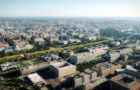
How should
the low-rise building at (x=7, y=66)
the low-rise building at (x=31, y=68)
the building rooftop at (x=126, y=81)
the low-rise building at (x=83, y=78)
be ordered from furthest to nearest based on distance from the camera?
the low-rise building at (x=7, y=66) < the low-rise building at (x=31, y=68) < the low-rise building at (x=83, y=78) < the building rooftop at (x=126, y=81)

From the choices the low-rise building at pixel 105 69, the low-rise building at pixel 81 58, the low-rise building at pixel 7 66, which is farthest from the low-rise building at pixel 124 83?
the low-rise building at pixel 7 66

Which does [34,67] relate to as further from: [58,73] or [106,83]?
[106,83]

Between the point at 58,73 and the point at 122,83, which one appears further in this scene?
the point at 58,73

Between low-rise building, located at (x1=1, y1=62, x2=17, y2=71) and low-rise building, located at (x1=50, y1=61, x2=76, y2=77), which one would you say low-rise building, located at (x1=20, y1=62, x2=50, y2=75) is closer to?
low-rise building, located at (x1=50, y1=61, x2=76, y2=77)

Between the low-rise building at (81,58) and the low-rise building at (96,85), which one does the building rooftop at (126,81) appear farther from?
the low-rise building at (81,58)

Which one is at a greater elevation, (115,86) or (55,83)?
(115,86)

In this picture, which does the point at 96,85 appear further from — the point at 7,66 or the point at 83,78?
the point at 7,66

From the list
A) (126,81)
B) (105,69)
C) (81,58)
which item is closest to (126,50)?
(81,58)

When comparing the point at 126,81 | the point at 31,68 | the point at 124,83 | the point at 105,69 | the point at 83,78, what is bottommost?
the point at 31,68

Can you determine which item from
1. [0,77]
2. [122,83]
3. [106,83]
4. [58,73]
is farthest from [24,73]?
[122,83]

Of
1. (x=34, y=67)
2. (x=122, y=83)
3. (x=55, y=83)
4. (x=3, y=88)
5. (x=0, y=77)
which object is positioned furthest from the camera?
(x=34, y=67)

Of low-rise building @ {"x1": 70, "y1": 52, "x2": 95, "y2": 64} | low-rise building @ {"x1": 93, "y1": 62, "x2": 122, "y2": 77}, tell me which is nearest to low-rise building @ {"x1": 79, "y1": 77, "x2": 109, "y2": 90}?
low-rise building @ {"x1": 93, "y1": 62, "x2": 122, "y2": 77}
